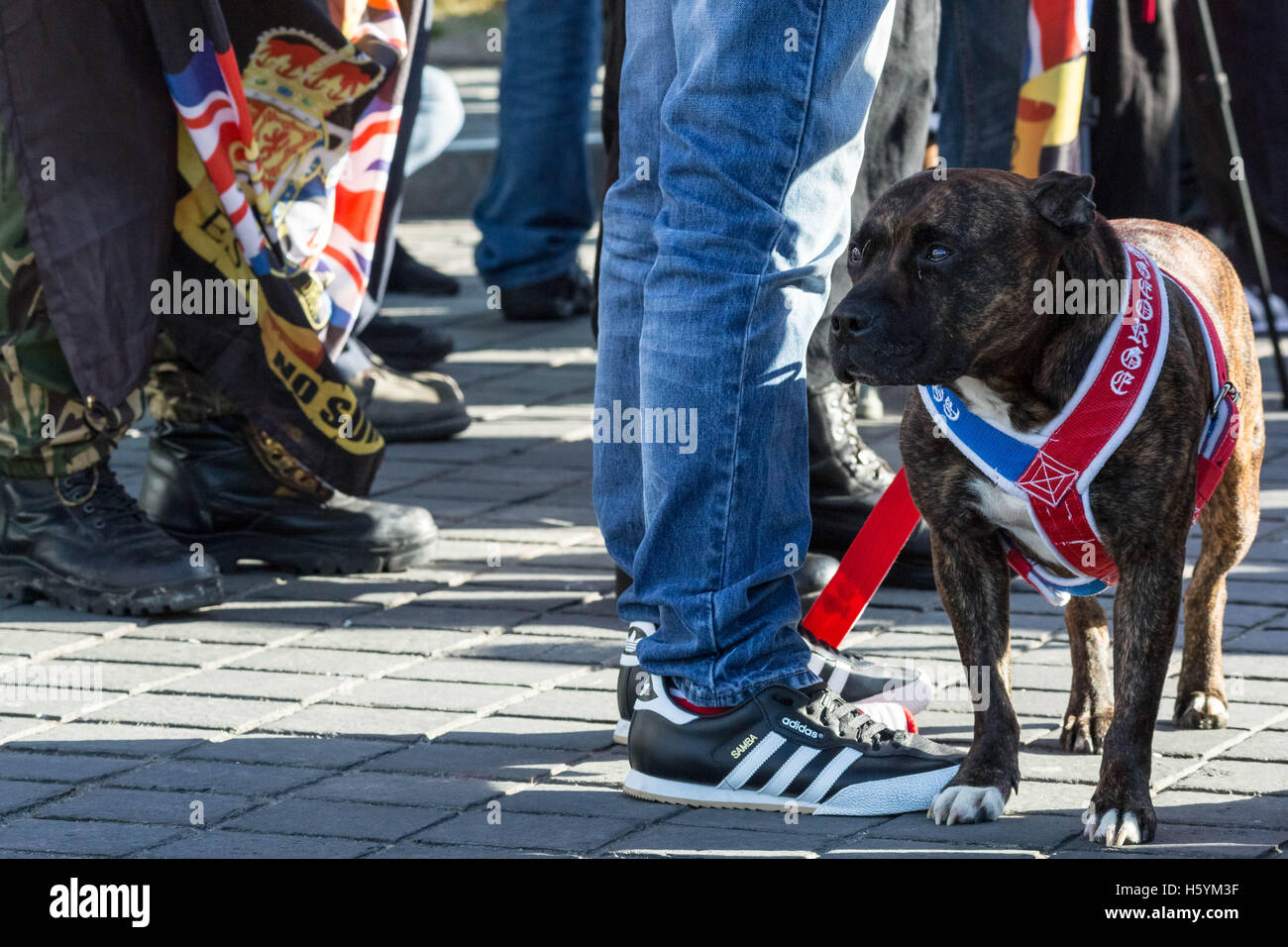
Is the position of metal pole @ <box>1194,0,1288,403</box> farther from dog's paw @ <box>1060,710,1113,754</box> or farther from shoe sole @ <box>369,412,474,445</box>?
dog's paw @ <box>1060,710,1113,754</box>

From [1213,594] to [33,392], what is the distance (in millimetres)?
Result: 2572

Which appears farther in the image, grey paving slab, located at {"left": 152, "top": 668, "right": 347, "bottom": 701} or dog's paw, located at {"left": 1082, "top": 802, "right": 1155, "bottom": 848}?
grey paving slab, located at {"left": 152, "top": 668, "right": 347, "bottom": 701}

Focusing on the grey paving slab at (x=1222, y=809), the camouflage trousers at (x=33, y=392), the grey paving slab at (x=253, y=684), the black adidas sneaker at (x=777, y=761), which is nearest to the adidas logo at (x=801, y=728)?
the black adidas sneaker at (x=777, y=761)

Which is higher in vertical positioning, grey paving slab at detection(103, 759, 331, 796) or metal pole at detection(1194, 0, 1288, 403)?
metal pole at detection(1194, 0, 1288, 403)

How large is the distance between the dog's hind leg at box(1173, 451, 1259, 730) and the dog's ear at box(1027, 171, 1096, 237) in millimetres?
707

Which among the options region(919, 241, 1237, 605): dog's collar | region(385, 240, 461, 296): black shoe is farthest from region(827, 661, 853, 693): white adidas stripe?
region(385, 240, 461, 296): black shoe

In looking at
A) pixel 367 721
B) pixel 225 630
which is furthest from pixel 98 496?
pixel 367 721

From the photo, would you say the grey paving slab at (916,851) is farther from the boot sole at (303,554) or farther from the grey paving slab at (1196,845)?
the boot sole at (303,554)

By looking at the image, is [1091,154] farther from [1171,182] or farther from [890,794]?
[890,794]

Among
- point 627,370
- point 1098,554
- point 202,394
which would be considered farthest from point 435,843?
point 202,394

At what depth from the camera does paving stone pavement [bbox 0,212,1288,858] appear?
2768mm

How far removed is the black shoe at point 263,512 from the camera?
452 centimetres

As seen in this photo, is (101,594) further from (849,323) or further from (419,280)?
(419,280)

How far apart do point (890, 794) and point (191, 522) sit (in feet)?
7.62
